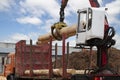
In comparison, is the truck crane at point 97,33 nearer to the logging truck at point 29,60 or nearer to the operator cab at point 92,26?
the operator cab at point 92,26

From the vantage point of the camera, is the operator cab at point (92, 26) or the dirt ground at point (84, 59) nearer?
the operator cab at point (92, 26)

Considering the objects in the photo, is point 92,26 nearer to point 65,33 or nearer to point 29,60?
point 65,33

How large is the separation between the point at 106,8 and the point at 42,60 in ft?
23.3

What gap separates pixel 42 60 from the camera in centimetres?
1888

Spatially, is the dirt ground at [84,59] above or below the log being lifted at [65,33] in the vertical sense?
below

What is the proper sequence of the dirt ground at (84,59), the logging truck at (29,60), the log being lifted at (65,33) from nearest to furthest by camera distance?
the log being lifted at (65,33) → the logging truck at (29,60) → the dirt ground at (84,59)

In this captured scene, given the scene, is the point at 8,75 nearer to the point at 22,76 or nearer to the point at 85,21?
the point at 22,76

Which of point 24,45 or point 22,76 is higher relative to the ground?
point 24,45

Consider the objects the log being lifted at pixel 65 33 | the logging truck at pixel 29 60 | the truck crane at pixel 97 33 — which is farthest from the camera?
the logging truck at pixel 29 60

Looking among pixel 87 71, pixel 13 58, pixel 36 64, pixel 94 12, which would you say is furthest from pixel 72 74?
pixel 13 58

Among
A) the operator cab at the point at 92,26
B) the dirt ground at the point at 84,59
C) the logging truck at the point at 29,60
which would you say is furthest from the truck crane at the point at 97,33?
the dirt ground at the point at 84,59

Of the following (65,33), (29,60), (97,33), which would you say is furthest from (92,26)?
(29,60)

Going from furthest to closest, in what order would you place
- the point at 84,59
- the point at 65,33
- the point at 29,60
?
the point at 84,59, the point at 29,60, the point at 65,33

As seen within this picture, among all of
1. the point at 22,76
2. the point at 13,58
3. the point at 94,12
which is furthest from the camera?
the point at 13,58
